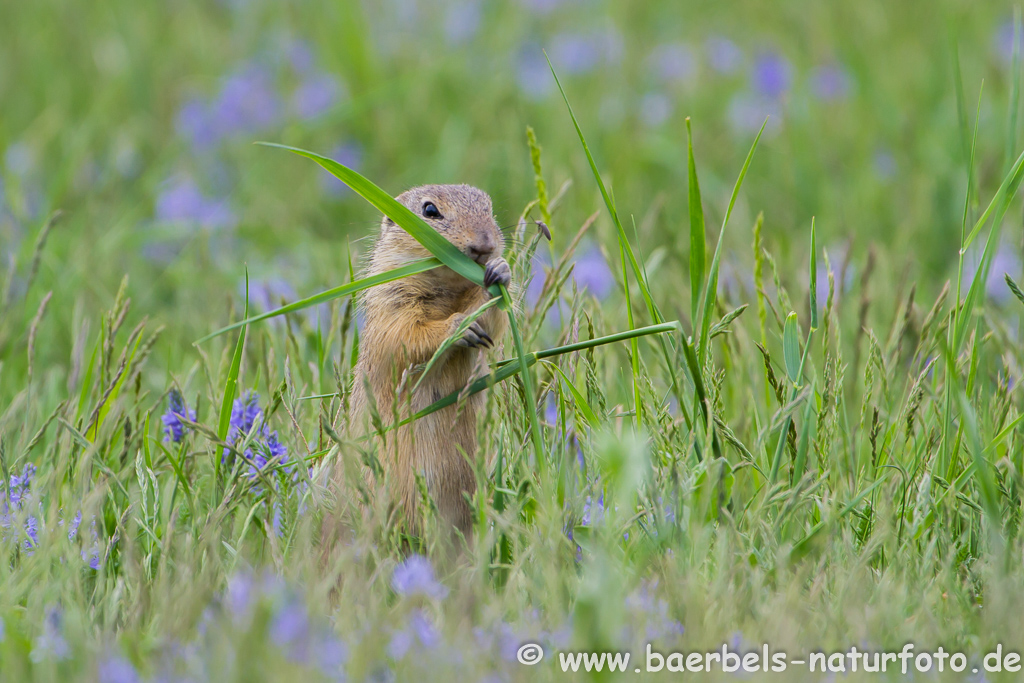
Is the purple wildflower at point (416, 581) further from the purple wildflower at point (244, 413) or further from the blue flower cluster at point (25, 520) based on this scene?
the purple wildflower at point (244, 413)

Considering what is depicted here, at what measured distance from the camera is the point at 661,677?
1.81m

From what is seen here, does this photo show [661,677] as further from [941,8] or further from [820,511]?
[941,8]

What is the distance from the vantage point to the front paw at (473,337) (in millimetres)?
2729

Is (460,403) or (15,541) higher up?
(460,403)

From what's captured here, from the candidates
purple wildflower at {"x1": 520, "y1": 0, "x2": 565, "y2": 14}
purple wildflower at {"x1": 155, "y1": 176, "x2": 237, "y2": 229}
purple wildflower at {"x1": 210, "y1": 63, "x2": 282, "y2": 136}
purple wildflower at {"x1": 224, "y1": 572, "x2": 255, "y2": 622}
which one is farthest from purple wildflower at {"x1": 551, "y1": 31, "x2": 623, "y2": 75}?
purple wildflower at {"x1": 224, "y1": 572, "x2": 255, "y2": 622}

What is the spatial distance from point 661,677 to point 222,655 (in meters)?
0.74

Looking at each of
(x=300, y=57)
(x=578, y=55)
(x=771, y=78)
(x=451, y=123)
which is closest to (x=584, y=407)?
(x=451, y=123)

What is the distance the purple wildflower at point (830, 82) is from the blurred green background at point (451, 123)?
0.01 meters

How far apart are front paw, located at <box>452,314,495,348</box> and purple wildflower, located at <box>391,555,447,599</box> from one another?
27.9 inches

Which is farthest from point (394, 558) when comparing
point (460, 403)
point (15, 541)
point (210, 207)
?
point (210, 207)

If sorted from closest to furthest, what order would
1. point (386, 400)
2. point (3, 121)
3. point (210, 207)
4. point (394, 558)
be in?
1. point (394, 558)
2. point (386, 400)
3. point (210, 207)
4. point (3, 121)

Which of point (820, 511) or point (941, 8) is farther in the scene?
point (941, 8)

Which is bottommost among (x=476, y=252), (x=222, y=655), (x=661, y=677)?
(x=661, y=677)

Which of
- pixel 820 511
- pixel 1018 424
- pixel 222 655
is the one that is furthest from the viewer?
pixel 1018 424
